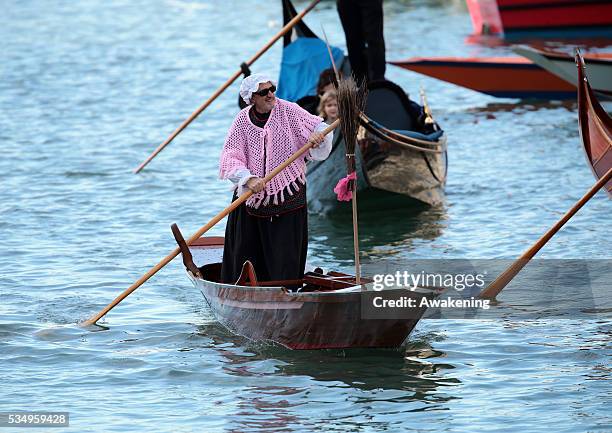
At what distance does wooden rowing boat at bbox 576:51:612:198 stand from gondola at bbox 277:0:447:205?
1344 mm

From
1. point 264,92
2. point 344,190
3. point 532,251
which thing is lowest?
point 532,251

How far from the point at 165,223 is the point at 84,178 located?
1790 millimetres

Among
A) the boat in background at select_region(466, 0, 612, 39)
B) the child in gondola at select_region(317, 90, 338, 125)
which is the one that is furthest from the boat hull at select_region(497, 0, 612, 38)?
the child in gondola at select_region(317, 90, 338, 125)

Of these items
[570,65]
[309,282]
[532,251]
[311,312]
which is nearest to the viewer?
[311,312]

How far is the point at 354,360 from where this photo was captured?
5.65m

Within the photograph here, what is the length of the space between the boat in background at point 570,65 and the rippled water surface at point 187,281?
0.56 meters

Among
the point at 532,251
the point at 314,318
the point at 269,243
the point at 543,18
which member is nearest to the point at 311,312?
the point at 314,318

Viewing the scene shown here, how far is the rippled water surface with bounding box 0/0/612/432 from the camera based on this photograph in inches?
210

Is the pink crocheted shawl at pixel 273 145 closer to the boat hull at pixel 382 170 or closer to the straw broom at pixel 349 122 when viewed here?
the straw broom at pixel 349 122

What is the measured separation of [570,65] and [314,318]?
20.7ft

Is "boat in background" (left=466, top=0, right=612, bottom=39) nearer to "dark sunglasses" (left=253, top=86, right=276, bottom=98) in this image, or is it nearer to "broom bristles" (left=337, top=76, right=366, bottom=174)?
"dark sunglasses" (left=253, top=86, right=276, bottom=98)

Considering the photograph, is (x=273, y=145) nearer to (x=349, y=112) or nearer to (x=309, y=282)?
(x=349, y=112)

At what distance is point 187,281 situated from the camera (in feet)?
24.2

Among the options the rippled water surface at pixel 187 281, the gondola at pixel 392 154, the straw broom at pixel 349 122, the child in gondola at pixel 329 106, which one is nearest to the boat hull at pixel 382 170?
the gondola at pixel 392 154
